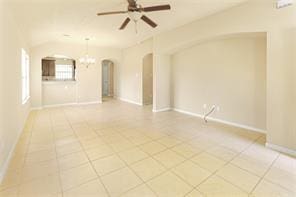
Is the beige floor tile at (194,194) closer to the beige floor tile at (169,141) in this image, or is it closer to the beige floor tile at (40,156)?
the beige floor tile at (169,141)

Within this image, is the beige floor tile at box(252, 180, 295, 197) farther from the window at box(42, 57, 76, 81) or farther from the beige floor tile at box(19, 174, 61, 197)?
the window at box(42, 57, 76, 81)

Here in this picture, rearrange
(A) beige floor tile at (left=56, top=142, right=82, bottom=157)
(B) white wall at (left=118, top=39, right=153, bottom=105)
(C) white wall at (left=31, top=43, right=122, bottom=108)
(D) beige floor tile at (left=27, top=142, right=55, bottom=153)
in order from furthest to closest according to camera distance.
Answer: (B) white wall at (left=118, top=39, right=153, bottom=105)
(C) white wall at (left=31, top=43, right=122, bottom=108)
(D) beige floor tile at (left=27, top=142, right=55, bottom=153)
(A) beige floor tile at (left=56, top=142, right=82, bottom=157)

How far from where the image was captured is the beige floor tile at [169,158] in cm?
252

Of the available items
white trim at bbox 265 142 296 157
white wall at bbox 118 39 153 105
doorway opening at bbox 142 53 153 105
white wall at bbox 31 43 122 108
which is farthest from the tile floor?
white wall at bbox 118 39 153 105

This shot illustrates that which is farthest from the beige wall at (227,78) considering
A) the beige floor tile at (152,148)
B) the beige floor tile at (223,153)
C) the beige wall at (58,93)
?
the beige wall at (58,93)

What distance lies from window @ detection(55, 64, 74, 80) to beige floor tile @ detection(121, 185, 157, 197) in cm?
805

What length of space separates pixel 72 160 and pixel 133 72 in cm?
575

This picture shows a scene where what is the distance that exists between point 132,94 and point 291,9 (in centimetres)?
631

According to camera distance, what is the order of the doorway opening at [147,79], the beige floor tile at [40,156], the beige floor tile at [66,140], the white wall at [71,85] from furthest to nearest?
1. the doorway opening at [147,79]
2. the white wall at [71,85]
3. the beige floor tile at [66,140]
4. the beige floor tile at [40,156]

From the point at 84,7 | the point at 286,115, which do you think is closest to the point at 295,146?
the point at 286,115

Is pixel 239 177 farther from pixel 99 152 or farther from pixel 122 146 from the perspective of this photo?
pixel 99 152

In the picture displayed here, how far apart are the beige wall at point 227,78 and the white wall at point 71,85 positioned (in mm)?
3909

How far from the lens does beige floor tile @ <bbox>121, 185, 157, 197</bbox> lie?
183cm

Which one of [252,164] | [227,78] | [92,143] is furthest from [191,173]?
[227,78]
